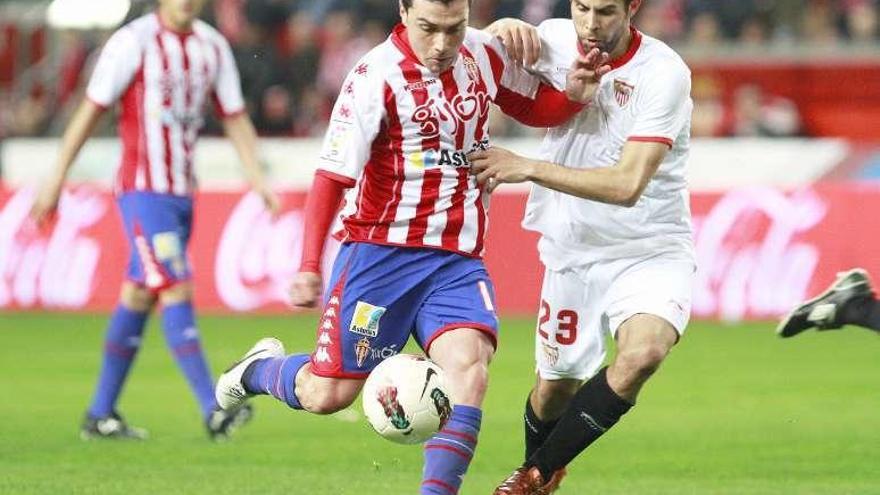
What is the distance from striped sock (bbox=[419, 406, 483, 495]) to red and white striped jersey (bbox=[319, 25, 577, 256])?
2.29 feet

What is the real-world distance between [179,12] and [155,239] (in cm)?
122

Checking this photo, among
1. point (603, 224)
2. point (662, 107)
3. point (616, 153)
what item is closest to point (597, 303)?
point (603, 224)

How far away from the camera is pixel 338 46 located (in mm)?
19688

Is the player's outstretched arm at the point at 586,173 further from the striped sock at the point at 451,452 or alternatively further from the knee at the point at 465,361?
the striped sock at the point at 451,452

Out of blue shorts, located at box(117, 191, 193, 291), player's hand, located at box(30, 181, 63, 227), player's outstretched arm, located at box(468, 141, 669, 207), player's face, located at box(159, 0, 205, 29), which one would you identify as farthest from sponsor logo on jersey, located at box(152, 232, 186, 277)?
player's outstretched arm, located at box(468, 141, 669, 207)

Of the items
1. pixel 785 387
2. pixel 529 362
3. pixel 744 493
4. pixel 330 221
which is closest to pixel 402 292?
pixel 330 221

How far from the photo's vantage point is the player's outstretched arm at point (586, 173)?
6.60 meters

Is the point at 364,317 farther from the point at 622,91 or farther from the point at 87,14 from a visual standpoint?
the point at 87,14

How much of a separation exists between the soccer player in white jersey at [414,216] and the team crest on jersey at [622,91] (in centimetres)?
19

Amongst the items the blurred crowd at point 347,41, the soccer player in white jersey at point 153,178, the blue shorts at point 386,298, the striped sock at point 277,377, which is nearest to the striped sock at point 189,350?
the soccer player in white jersey at point 153,178

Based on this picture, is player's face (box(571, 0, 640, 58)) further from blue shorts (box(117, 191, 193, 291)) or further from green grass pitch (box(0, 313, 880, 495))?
blue shorts (box(117, 191, 193, 291))

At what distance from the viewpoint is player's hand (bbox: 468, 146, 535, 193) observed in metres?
6.58

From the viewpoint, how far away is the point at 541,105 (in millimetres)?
7113

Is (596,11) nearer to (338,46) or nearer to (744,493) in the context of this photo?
(744,493)
